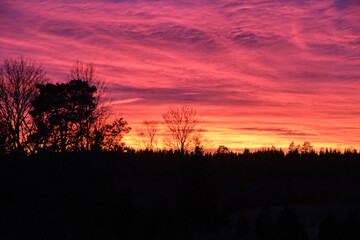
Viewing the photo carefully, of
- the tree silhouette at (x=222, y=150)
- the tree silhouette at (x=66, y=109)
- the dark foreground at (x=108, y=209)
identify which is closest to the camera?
the dark foreground at (x=108, y=209)

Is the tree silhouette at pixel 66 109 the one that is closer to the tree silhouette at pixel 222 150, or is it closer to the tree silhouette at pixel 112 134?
the tree silhouette at pixel 112 134

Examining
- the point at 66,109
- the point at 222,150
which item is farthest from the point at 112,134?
the point at 222,150

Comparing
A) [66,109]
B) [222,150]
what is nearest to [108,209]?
[66,109]

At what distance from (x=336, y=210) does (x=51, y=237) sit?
146 feet

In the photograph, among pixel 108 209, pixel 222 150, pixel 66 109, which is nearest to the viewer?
pixel 108 209

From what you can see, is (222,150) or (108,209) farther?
(222,150)

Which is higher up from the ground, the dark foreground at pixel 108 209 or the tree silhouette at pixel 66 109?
the tree silhouette at pixel 66 109

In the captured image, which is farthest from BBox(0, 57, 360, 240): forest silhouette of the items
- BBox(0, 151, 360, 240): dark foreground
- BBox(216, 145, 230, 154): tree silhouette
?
BBox(216, 145, 230, 154): tree silhouette

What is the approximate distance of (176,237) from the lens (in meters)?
22.6

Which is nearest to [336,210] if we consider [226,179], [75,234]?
[226,179]

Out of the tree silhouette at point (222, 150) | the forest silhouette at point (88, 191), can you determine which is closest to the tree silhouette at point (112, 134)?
the forest silhouette at point (88, 191)

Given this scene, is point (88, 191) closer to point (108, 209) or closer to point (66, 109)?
point (108, 209)

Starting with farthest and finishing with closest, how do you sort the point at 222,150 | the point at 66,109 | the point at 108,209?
the point at 222,150 → the point at 66,109 → the point at 108,209

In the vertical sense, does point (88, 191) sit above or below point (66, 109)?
below
